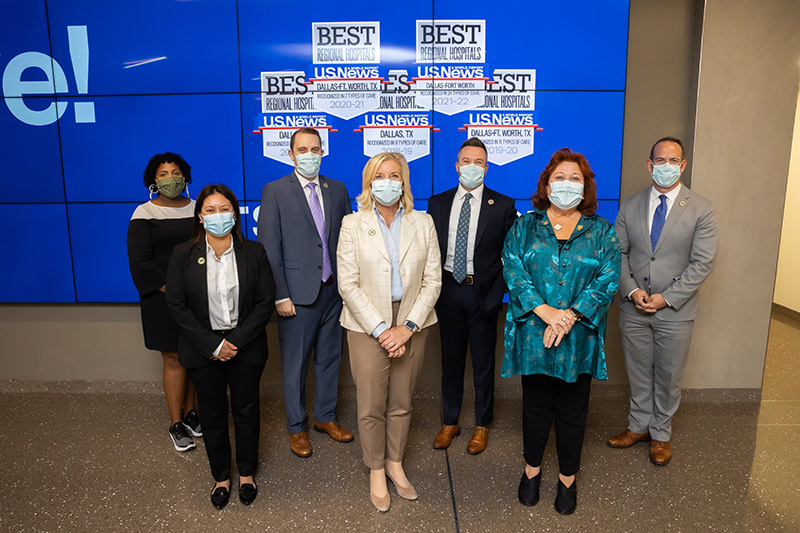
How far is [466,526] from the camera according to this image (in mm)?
2418

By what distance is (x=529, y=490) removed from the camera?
2.59 meters

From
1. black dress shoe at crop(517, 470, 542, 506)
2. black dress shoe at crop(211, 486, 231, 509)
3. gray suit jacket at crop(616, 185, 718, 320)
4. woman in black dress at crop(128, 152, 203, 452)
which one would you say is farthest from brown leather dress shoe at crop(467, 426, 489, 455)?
woman in black dress at crop(128, 152, 203, 452)

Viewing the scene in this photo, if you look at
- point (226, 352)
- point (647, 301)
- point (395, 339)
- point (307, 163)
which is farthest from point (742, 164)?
point (226, 352)

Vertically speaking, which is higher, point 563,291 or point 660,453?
point 563,291

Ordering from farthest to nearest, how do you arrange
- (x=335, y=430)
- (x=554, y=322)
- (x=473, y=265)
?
(x=335, y=430), (x=473, y=265), (x=554, y=322)

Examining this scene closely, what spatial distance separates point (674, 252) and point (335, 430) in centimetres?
223

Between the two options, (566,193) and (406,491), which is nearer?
(566,193)

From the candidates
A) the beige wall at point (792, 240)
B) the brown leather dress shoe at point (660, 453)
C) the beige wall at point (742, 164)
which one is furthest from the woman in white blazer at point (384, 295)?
the beige wall at point (792, 240)

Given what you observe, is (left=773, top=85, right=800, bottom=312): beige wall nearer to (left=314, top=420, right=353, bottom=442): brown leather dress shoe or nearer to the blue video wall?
the blue video wall

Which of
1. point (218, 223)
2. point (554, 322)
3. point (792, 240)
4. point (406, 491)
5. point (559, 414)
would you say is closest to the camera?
point (554, 322)

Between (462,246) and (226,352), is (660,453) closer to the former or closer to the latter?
(462,246)

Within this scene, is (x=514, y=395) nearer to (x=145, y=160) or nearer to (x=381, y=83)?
(x=381, y=83)

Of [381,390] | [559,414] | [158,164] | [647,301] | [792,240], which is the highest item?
[158,164]

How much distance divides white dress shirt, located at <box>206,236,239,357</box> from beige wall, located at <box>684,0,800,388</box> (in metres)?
3.04
